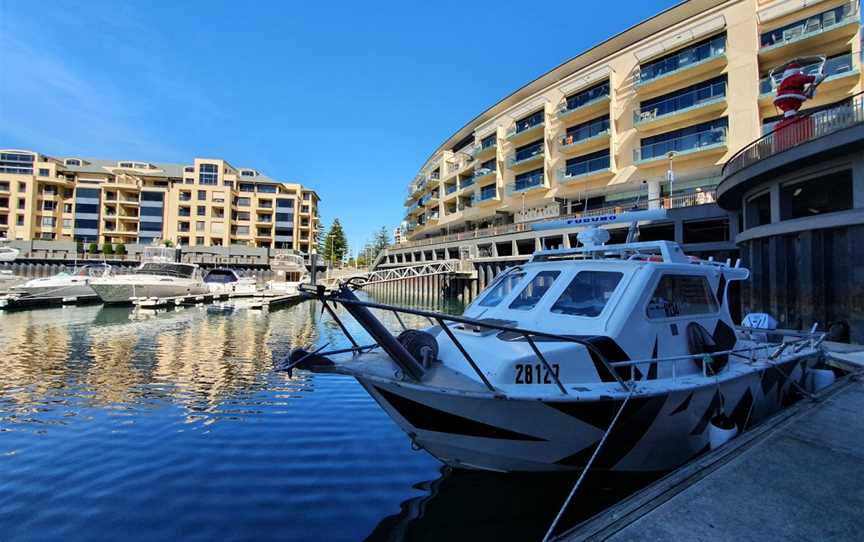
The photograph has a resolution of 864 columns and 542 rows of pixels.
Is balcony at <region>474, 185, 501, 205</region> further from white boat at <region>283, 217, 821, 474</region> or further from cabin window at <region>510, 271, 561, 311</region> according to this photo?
cabin window at <region>510, 271, 561, 311</region>

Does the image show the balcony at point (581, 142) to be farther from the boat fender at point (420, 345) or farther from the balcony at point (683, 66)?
the boat fender at point (420, 345)

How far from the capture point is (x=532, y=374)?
464 cm

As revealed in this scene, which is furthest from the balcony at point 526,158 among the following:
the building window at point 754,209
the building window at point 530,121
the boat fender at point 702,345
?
the boat fender at point 702,345

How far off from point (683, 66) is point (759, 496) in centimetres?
3807

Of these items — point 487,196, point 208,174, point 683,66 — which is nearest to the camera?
point 683,66

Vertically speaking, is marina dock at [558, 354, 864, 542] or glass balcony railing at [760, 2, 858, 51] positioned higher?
glass balcony railing at [760, 2, 858, 51]

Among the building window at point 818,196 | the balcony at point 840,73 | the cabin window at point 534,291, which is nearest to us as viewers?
the cabin window at point 534,291

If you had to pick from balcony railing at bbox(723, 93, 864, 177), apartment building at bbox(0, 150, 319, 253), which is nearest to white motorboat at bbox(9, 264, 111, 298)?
balcony railing at bbox(723, 93, 864, 177)

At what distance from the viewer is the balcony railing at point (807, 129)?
13.7 meters

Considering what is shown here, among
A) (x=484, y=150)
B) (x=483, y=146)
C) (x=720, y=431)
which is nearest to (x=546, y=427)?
(x=720, y=431)

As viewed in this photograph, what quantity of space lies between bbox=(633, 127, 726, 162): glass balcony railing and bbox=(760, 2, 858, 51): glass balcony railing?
19.8 ft

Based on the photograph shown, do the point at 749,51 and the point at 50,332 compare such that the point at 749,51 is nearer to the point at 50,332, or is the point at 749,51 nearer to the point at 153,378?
the point at 153,378

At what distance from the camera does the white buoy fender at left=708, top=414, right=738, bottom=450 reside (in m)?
5.34

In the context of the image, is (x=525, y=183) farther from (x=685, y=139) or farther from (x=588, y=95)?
(x=685, y=139)
